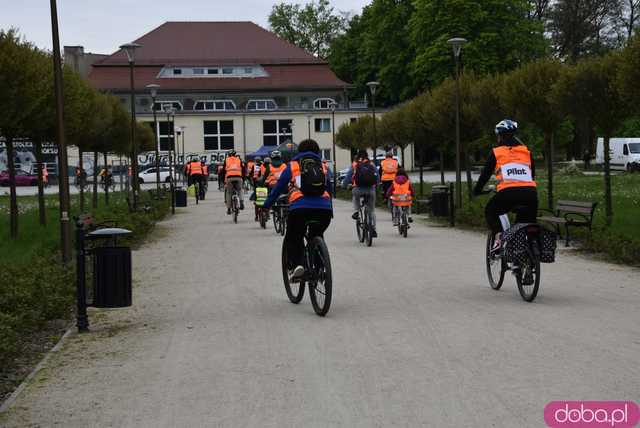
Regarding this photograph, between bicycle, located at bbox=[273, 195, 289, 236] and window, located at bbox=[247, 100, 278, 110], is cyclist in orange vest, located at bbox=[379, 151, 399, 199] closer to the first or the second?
bicycle, located at bbox=[273, 195, 289, 236]

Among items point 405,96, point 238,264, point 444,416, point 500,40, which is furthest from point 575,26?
point 444,416

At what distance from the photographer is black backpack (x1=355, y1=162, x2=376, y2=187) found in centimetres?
1936

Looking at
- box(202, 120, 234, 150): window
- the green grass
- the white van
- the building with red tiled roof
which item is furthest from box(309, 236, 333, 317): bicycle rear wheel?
box(202, 120, 234, 150): window

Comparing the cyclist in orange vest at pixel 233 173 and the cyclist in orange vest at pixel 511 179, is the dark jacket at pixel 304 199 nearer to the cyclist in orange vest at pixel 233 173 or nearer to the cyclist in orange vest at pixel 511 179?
the cyclist in orange vest at pixel 511 179

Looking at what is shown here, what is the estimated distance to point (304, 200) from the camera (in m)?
10.5

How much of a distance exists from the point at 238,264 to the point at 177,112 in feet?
248

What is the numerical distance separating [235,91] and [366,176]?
7514cm

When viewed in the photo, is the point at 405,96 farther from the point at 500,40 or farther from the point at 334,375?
the point at 334,375

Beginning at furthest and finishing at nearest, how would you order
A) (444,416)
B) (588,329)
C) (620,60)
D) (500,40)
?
(500,40)
(620,60)
(588,329)
(444,416)

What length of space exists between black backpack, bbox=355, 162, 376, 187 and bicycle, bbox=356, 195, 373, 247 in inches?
9.9

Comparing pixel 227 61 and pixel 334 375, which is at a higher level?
pixel 227 61

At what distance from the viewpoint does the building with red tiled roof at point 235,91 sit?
299ft

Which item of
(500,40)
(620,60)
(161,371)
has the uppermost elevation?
(500,40)

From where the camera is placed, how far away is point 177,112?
90188mm
